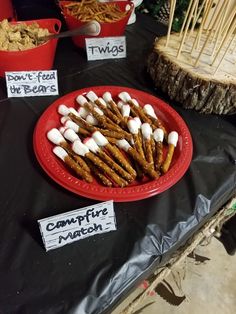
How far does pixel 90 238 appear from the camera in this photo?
2.06 feet

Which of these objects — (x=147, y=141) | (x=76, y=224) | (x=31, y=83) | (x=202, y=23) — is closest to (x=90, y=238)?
(x=76, y=224)

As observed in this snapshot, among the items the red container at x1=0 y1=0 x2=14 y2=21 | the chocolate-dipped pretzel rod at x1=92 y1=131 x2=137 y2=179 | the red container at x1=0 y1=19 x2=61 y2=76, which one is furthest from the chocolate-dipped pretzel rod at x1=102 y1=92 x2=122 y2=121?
the red container at x1=0 y1=0 x2=14 y2=21

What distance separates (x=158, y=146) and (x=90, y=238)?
269 millimetres

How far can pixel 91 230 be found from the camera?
62 cm

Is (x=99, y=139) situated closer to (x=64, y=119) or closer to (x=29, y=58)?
(x=64, y=119)

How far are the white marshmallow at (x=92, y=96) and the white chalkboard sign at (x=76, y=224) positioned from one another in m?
0.36

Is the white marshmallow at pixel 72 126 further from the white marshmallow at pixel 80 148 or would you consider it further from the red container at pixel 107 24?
the red container at pixel 107 24

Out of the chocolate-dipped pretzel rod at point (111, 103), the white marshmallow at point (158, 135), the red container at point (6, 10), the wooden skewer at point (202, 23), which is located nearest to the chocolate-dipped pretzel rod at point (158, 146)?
the white marshmallow at point (158, 135)

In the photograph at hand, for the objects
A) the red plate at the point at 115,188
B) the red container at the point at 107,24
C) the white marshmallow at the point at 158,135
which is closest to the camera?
the red plate at the point at 115,188

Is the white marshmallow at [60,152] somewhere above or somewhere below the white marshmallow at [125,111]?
below

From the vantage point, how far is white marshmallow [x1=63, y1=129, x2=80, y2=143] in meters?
0.76

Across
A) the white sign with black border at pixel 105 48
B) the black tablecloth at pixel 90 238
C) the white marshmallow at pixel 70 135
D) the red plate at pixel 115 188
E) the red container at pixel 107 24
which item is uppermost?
the red container at pixel 107 24

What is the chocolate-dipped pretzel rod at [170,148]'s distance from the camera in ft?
2.36

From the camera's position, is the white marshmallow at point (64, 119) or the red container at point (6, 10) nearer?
the white marshmallow at point (64, 119)
